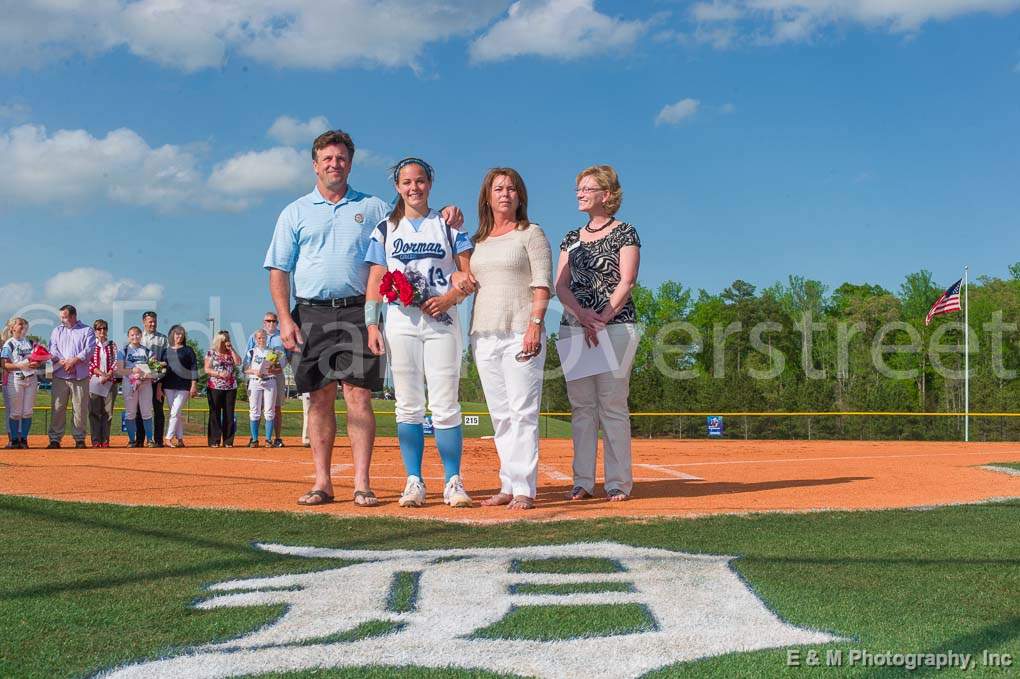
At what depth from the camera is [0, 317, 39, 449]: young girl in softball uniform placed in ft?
39.1

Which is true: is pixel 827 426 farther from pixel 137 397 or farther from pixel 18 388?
pixel 18 388

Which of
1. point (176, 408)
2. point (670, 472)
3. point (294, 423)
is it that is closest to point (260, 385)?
point (176, 408)

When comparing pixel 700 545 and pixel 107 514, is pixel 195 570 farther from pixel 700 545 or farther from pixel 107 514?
pixel 700 545

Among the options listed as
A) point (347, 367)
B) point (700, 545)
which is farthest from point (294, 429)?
point (700, 545)

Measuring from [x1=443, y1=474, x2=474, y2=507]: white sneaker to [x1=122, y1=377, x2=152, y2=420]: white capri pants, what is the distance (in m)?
8.76

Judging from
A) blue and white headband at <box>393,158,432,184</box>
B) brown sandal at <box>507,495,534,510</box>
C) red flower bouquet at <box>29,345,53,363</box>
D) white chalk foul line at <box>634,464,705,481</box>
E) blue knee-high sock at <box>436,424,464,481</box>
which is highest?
blue and white headband at <box>393,158,432,184</box>

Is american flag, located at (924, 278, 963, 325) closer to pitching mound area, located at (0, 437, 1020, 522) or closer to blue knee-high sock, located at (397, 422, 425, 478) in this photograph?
pitching mound area, located at (0, 437, 1020, 522)

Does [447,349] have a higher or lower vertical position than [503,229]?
lower

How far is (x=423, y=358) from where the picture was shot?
5.64 meters

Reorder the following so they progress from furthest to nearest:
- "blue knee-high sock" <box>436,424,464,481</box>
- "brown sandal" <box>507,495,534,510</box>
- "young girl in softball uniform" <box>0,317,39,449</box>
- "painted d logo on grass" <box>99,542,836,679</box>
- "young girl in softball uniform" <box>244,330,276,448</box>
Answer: "young girl in softball uniform" <box>244,330,276,448</box> → "young girl in softball uniform" <box>0,317,39,449</box> → "blue knee-high sock" <box>436,424,464,481</box> → "brown sandal" <box>507,495,534,510</box> → "painted d logo on grass" <box>99,542,836,679</box>

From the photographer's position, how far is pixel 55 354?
12039 millimetres

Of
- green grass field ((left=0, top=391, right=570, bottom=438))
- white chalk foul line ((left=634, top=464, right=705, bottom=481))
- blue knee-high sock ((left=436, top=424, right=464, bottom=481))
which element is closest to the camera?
blue knee-high sock ((left=436, top=424, right=464, bottom=481))

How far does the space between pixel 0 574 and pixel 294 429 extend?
94.8 feet

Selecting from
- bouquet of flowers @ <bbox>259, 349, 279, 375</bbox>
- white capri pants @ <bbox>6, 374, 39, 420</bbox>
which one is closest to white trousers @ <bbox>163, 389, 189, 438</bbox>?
bouquet of flowers @ <bbox>259, 349, 279, 375</bbox>
